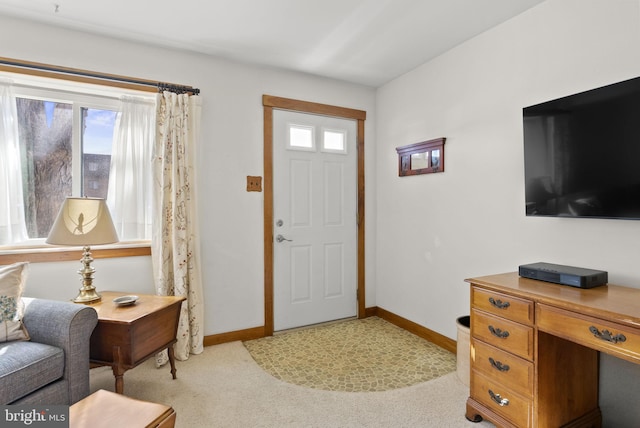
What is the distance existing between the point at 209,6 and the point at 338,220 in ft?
7.09

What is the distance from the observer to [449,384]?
2354mm

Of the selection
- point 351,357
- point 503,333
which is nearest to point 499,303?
point 503,333

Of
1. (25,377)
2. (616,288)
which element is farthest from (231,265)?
(616,288)

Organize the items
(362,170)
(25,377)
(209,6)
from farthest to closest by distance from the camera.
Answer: (362,170) → (209,6) → (25,377)

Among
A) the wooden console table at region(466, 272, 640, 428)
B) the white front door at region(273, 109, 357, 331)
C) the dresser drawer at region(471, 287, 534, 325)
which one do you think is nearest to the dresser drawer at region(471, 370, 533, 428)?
the wooden console table at region(466, 272, 640, 428)

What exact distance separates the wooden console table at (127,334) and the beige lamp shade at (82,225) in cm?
44

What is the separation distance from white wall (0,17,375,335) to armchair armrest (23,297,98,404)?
75cm

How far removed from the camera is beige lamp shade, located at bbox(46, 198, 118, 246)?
2.13m

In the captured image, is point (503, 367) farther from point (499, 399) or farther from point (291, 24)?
point (291, 24)

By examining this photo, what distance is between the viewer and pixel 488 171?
2533 mm

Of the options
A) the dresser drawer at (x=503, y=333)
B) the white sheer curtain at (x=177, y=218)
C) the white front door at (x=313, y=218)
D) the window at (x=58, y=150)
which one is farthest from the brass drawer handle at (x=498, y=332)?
the window at (x=58, y=150)

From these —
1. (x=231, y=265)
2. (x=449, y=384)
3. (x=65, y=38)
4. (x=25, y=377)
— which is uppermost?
(x=65, y=38)

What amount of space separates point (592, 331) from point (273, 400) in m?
1.73

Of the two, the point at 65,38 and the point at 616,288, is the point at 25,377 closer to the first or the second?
the point at 65,38
